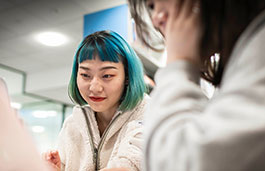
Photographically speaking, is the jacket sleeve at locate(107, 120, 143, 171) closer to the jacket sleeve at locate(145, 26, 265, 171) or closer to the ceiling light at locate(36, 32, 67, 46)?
the jacket sleeve at locate(145, 26, 265, 171)

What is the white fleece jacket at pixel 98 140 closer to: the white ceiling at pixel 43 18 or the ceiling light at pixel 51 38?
the white ceiling at pixel 43 18

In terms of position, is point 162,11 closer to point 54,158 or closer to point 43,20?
point 54,158

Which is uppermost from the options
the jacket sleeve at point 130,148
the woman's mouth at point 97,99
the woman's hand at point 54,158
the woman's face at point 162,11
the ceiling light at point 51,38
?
the ceiling light at point 51,38

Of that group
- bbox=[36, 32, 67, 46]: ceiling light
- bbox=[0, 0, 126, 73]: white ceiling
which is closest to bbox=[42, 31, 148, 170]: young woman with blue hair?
bbox=[0, 0, 126, 73]: white ceiling

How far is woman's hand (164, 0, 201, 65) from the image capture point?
0.40 m

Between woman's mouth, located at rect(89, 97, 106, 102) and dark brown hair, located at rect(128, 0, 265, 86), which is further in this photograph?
woman's mouth, located at rect(89, 97, 106, 102)

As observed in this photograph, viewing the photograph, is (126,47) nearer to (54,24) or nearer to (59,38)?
(54,24)

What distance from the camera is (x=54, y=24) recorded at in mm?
3486

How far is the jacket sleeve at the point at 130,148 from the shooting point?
0.85 meters

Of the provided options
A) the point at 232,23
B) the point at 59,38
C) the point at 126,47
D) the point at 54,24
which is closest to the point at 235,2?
the point at 232,23

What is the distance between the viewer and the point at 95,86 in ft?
3.15

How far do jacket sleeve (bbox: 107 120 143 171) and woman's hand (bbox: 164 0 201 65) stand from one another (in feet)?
1.68

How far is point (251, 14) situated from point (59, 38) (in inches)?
145

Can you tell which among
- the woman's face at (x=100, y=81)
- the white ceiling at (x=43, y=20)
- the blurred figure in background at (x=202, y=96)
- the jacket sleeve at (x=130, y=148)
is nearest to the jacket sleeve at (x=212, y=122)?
the blurred figure in background at (x=202, y=96)
